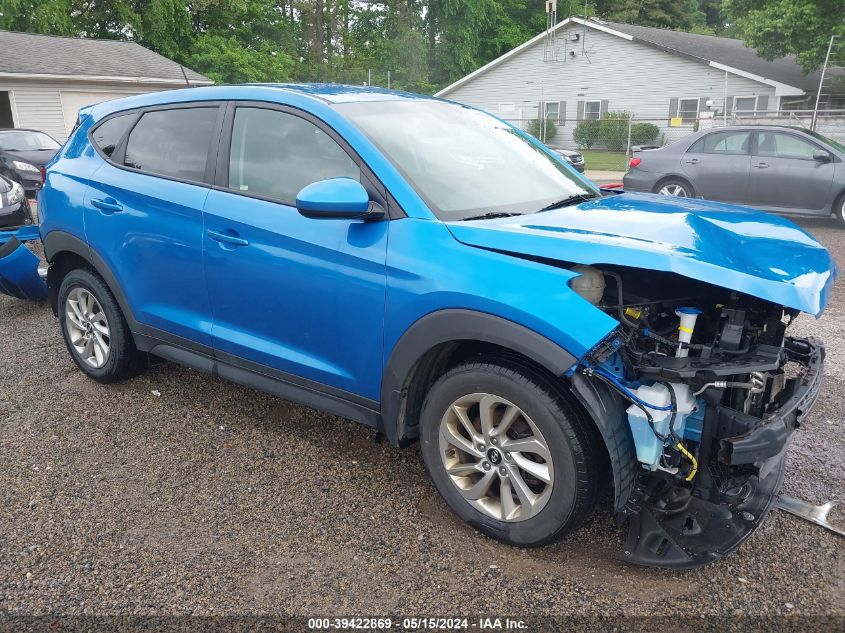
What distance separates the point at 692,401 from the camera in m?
2.43

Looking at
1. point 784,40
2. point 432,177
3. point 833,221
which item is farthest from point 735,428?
point 784,40

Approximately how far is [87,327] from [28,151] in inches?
524

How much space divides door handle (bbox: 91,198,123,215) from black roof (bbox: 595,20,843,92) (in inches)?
1076

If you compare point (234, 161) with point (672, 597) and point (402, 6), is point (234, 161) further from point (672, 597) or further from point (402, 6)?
point (402, 6)

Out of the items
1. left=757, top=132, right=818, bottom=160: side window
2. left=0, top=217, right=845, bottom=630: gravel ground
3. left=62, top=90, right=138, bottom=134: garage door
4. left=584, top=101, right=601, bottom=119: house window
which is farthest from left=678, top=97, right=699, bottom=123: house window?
left=0, top=217, right=845, bottom=630: gravel ground

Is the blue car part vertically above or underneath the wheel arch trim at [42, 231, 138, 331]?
underneath

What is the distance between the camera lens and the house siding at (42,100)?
21625 millimetres

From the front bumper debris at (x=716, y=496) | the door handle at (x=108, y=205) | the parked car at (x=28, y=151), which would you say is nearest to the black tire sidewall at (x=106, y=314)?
the door handle at (x=108, y=205)

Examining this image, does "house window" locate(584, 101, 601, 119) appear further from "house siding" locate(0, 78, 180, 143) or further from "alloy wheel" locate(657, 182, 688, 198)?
"alloy wheel" locate(657, 182, 688, 198)

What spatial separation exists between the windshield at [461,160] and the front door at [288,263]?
0.24 metres

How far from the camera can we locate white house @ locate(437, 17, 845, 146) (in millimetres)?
27141

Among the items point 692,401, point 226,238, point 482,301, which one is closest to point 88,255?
point 226,238

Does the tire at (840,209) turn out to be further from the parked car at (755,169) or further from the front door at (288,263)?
the front door at (288,263)

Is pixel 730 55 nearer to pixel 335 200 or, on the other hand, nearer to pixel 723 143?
pixel 723 143
